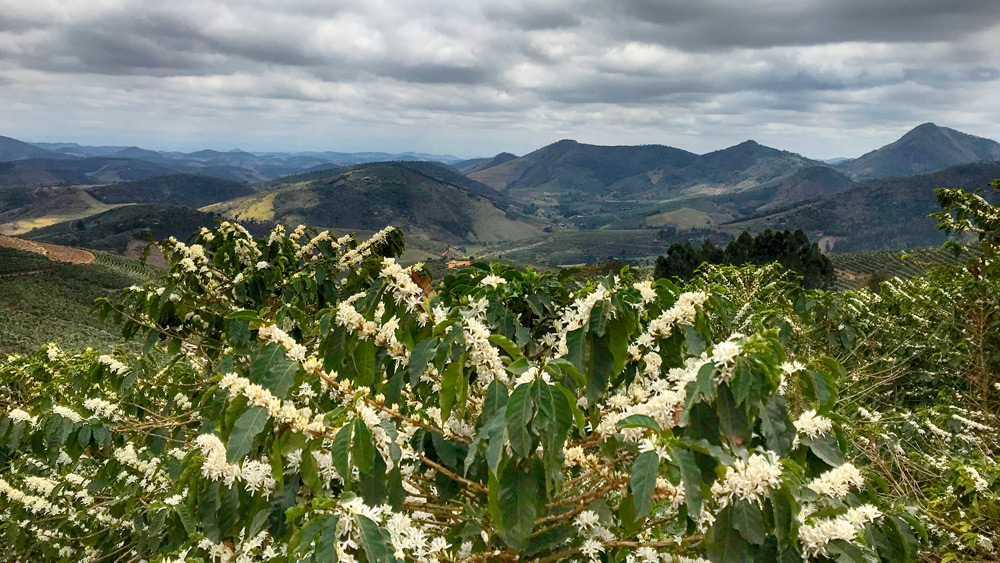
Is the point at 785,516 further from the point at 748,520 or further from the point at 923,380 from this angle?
the point at 923,380

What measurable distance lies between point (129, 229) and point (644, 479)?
19766 centimetres

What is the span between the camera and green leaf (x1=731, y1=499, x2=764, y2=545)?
181 cm

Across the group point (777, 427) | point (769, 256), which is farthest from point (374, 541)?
point (769, 256)

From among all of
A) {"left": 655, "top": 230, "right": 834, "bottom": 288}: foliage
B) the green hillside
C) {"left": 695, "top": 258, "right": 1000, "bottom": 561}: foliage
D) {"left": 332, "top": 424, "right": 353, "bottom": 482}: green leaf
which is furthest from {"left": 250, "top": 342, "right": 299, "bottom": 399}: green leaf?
the green hillside

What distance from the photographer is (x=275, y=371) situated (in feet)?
7.54

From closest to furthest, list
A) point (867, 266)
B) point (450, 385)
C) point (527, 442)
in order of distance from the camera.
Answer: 1. point (527, 442)
2. point (450, 385)
3. point (867, 266)

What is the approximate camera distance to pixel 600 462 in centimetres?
295

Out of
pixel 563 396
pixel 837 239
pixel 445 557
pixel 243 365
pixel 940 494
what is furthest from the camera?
pixel 837 239

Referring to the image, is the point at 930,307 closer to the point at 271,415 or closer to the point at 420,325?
the point at 420,325

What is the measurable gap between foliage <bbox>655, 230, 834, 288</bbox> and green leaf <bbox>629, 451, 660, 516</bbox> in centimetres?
4351

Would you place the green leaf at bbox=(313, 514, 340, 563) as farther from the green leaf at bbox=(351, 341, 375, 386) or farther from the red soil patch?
the red soil patch

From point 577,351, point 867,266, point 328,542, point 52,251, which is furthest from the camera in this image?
point 52,251

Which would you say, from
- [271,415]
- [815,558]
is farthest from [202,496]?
[815,558]

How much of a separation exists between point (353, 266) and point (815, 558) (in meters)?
5.72
